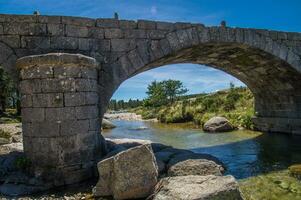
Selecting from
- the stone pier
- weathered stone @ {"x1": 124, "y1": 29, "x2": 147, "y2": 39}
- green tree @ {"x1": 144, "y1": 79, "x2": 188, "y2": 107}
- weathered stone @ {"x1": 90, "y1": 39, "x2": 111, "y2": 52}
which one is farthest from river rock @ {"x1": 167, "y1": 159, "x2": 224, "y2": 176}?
green tree @ {"x1": 144, "y1": 79, "x2": 188, "y2": 107}

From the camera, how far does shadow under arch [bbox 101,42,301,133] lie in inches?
375

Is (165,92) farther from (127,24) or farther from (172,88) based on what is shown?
(127,24)

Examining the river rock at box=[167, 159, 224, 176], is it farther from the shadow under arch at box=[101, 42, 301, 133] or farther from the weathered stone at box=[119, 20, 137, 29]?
the weathered stone at box=[119, 20, 137, 29]

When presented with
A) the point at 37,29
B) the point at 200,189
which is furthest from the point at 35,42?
the point at 200,189

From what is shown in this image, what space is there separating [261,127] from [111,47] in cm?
1137

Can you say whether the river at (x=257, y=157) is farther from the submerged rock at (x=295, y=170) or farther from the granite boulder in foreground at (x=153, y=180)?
the granite boulder in foreground at (x=153, y=180)

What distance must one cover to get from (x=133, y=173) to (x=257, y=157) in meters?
6.33

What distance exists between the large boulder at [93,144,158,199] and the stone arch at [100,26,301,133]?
3.26 meters

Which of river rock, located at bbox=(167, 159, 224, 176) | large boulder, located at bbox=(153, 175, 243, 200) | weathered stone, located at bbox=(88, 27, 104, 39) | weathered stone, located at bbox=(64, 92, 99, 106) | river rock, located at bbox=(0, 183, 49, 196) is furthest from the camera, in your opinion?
weathered stone, located at bbox=(88, 27, 104, 39)

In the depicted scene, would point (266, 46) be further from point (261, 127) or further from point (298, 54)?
point (261, 127)

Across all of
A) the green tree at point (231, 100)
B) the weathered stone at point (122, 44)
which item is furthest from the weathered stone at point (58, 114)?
the green tree at point (231, 100)

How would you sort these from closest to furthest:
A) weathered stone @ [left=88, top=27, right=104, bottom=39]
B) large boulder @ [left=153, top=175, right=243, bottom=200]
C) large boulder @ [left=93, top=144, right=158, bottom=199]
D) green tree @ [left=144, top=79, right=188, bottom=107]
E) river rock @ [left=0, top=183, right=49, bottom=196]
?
large boulder @ [left=153, top=175, right=243, bottom=200]
large boulder @ [left=93, top=144, right=158, bottom=199]
river rock @ [left=0, top=183, right=49, bottom=196]
weathered stone @ [left=88, top=27, right=104, bottom=39]
green tree @ [left=144, top=79, right=188, bottom=107]

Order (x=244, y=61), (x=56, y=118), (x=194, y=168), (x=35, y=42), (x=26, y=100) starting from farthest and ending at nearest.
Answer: (x=244, y=61) → (x=35, y=42) → (x=26, y=100) → (x=56, y=118) → (x=194, y=168)

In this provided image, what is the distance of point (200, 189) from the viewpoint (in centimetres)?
527
